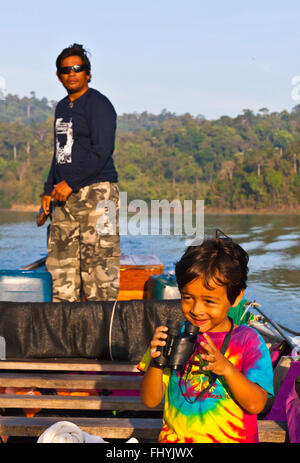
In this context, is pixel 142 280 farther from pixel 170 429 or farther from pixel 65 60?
pixel 170 429

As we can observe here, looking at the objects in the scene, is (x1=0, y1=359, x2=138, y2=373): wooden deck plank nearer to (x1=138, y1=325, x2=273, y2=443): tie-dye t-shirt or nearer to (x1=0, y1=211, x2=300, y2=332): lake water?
(x1=138, y1=325, x2=273, y2=443): tie-dye t-shirt

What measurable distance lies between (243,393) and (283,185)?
59.9 metres

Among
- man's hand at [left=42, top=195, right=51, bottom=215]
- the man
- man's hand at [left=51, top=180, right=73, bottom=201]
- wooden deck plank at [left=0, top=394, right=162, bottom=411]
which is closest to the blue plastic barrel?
the man

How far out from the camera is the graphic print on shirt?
4.48 metres

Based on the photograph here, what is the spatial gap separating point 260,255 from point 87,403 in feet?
57.7

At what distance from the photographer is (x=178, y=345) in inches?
69.9

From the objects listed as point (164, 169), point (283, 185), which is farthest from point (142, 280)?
point (164, 169)

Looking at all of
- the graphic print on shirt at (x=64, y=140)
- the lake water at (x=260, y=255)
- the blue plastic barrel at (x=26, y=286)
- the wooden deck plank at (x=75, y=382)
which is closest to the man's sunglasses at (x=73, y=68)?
the graphic print on shirt at (x=64, y=140)

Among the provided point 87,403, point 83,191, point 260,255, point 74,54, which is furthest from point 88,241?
point 260,255

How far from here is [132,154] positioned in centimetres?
7681

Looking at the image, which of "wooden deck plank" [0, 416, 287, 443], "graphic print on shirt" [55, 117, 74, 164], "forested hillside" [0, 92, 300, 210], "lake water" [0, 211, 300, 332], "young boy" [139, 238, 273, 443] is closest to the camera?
"young boy" [139, 238, 273, 443]

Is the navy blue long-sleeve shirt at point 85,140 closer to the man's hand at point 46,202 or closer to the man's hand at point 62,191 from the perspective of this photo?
the man's hand at point 62,191

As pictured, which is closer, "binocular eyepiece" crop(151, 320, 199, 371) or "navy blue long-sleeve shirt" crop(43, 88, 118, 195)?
"binocular eyepiece" crop(151, 320, 199, 371)

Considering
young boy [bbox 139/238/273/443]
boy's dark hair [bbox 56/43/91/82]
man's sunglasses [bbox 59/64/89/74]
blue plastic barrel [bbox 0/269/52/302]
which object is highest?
boy's dark hair [bbox 56/43/91/82]
